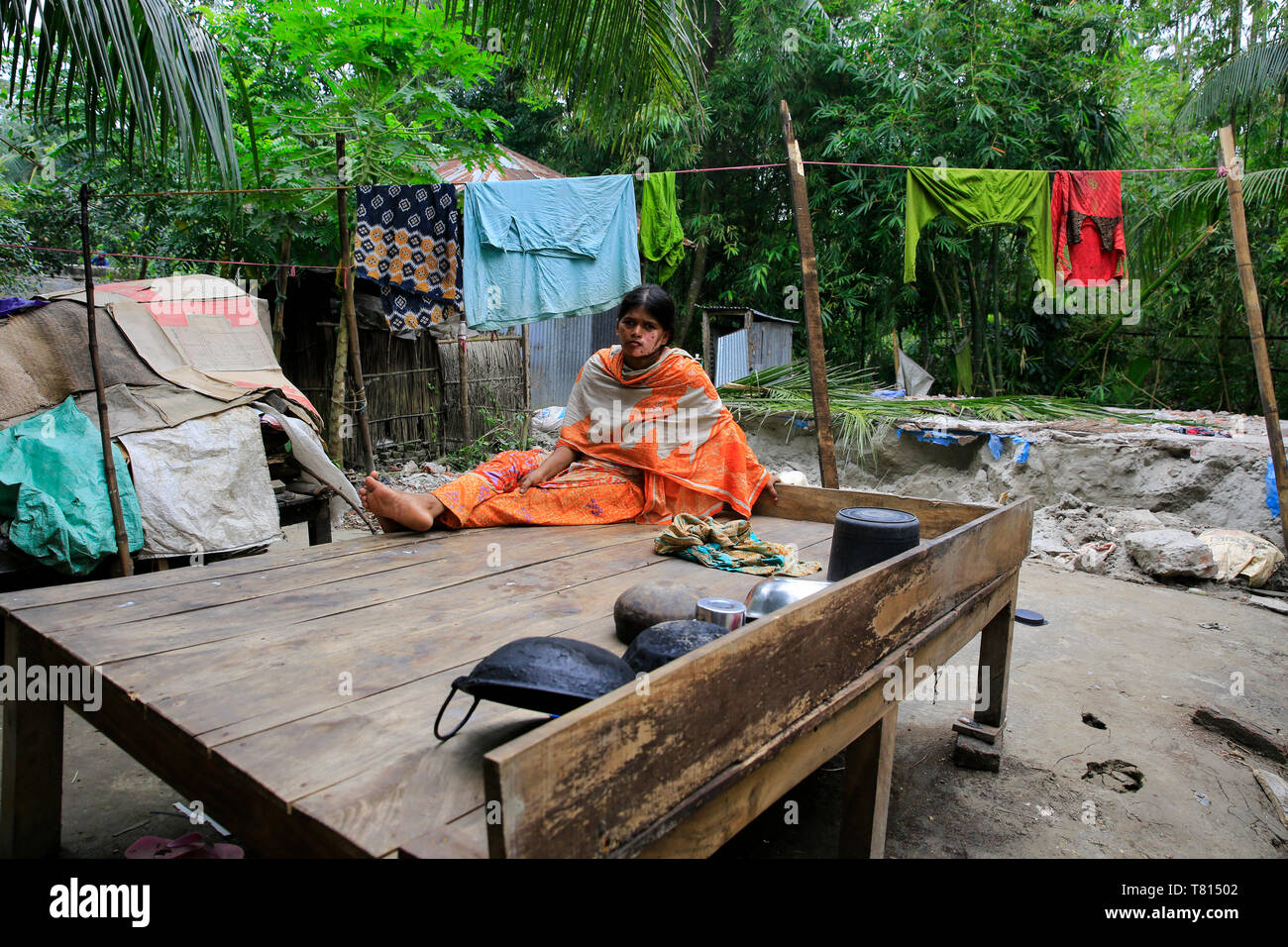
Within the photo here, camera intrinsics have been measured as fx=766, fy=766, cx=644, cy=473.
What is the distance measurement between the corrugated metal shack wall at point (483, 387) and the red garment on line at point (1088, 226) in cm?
630

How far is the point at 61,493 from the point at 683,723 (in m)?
3.67

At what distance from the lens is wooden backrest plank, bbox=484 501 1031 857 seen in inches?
37.1

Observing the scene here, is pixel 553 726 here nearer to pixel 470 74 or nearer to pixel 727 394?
pixel 470 74

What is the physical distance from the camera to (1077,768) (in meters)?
2.94

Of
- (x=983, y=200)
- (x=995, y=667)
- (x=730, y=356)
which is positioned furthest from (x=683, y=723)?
(x=730, y=356)

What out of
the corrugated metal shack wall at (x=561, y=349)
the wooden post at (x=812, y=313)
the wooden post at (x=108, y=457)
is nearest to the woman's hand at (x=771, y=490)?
the wooden post at (x=812, y=313)

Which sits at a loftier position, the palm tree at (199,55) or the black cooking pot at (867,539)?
the palm tree at (199,55)

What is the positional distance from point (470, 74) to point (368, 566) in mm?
5568

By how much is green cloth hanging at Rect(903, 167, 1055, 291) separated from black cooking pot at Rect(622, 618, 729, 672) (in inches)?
207

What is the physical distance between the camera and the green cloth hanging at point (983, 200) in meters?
6.21

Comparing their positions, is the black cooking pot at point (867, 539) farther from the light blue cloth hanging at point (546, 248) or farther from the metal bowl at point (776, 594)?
the light blue cloth hanging at point (546, 248)

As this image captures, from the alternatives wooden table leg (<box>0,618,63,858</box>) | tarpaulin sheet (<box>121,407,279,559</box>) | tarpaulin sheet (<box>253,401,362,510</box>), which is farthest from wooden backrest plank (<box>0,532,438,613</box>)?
tarpaulin sheet (<box>253,401,362,510</box>)

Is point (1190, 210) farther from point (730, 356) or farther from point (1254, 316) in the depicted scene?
point (730, 356)

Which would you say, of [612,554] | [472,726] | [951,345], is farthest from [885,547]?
[951,345]
